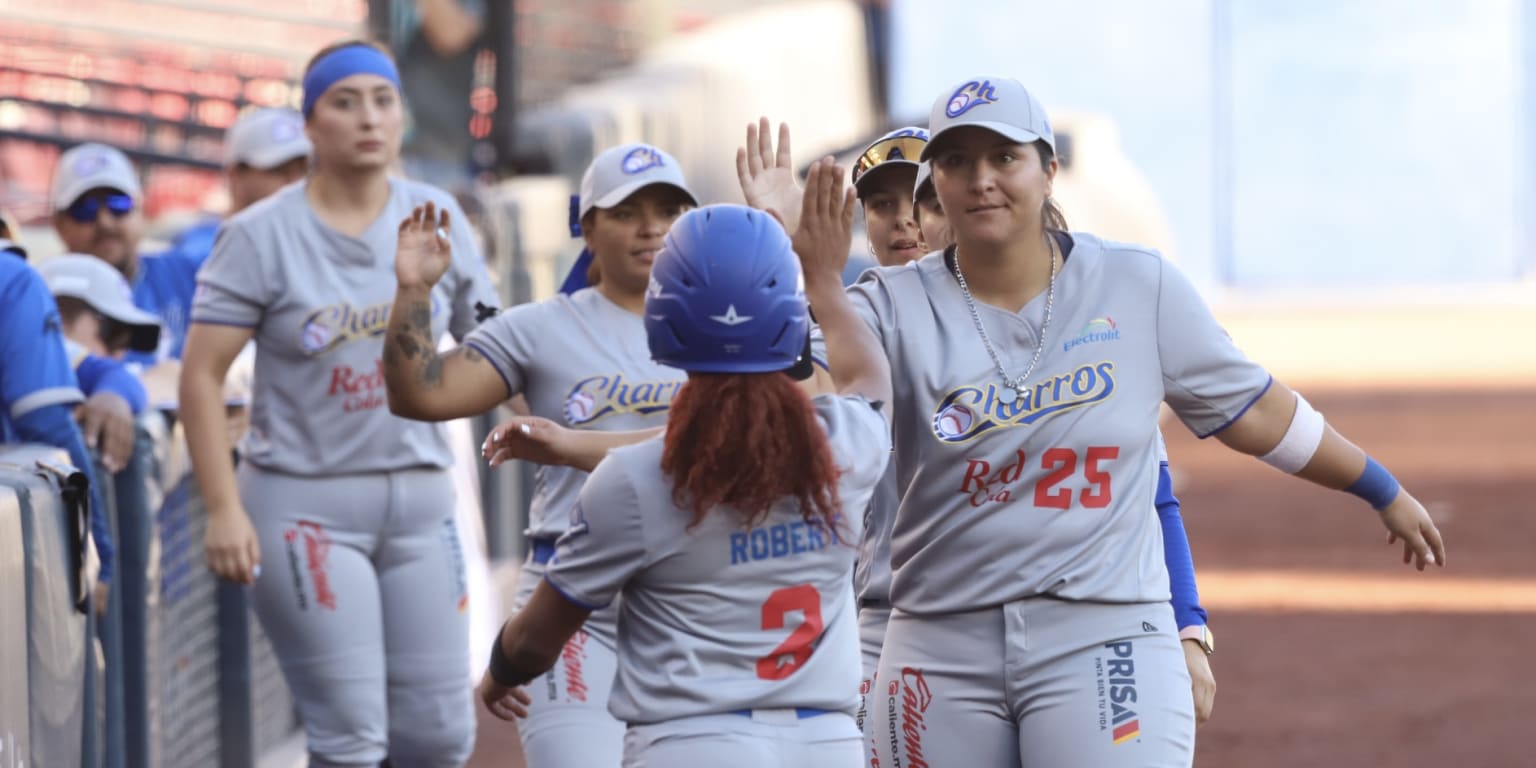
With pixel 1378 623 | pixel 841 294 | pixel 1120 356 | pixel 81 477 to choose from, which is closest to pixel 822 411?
pixel 841 294

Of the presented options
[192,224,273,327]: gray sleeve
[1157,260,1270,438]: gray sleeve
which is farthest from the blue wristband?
[192,224,273,327]: gray sleeve

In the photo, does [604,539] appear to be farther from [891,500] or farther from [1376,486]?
[1376,486]

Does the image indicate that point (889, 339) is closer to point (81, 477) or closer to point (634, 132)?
point (81, 477)

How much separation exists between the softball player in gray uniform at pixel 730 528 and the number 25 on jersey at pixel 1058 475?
0.46 meters

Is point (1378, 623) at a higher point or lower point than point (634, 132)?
lower

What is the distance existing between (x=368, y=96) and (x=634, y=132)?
12693 mm

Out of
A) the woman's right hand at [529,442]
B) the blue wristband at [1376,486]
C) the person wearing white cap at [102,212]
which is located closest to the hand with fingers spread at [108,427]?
the person wearing white cap at [102,212]

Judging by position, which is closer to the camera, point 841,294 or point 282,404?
point 841,294

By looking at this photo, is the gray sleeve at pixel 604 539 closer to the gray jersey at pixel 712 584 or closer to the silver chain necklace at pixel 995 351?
the gray jersey at pixel 712 584

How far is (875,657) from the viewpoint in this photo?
4.38m

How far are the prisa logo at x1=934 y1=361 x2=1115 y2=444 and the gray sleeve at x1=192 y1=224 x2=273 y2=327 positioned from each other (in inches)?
93.5

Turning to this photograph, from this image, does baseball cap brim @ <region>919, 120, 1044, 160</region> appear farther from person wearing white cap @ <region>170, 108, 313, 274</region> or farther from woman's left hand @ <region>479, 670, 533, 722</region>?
person wearing white cap @ <region>170, 108, 313, 274</region>

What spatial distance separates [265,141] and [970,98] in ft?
12.3

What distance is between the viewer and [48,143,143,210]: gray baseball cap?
7.17 meters
